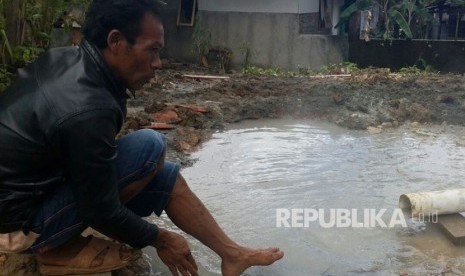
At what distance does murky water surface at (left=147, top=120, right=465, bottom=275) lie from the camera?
9.27 ft

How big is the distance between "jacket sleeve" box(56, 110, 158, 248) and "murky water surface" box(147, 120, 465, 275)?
810 mm

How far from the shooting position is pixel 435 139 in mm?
5863

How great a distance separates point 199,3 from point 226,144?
920 cm

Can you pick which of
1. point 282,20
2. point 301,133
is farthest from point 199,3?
point 301,133

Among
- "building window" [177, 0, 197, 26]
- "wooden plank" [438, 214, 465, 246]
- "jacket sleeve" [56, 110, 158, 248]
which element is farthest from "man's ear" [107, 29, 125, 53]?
"building window" [177, 0, 197, 26]

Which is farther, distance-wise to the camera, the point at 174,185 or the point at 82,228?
the point at 174,185

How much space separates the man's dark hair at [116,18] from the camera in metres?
1.88

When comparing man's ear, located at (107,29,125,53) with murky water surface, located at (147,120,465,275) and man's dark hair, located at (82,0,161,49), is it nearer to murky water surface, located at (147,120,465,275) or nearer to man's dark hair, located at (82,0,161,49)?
man's dark hair, located at (82,0,161,49)

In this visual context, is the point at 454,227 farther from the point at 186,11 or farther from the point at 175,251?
the point at 186,11

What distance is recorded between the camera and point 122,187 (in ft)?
6.93

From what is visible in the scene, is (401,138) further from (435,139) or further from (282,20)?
(282,20)

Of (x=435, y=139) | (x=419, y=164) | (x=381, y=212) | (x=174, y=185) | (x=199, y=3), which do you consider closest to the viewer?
(x=174, y=185)

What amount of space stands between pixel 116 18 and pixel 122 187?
2.25 feet

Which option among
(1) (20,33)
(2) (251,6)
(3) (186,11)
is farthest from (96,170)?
(3) (186,11)
